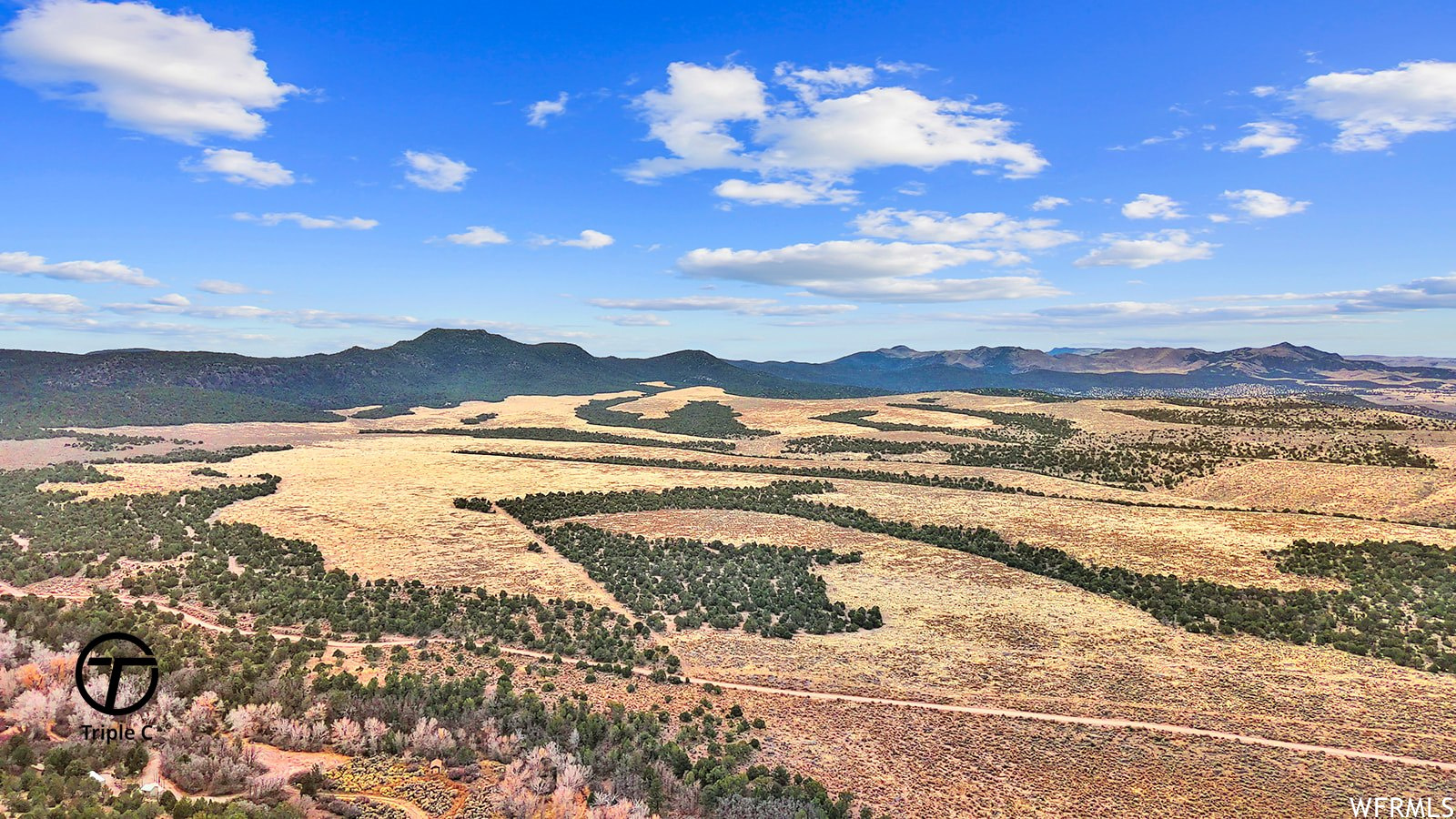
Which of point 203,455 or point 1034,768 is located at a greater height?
point 203,455

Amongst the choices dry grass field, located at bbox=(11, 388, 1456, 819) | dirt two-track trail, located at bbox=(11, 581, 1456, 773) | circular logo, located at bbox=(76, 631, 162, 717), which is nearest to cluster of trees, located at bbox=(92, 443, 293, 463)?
dry grass field, located at bbox=(11, 388, 1456, 819)

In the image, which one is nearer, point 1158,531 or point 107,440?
point 1158,531

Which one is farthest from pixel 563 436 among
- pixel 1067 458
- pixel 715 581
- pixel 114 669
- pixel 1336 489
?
pixel 1336 489

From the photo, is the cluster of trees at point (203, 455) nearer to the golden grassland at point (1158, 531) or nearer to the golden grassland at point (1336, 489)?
the golden grassland at point (1158, 531)

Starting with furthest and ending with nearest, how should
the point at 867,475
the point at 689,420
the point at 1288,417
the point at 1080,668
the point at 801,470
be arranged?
the point at 689,420 → the point at 1288,417 → the point at 801,470 → the point at 867,475 → the point at 1080,668

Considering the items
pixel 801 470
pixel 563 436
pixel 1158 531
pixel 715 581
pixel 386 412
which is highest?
pixel 386 412

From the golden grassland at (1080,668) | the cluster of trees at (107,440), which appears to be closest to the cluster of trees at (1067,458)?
the golden grassland at (1080,668)

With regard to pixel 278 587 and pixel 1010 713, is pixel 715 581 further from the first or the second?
pixel 278 587

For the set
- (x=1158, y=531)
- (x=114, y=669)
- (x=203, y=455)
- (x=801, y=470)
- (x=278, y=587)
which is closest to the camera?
(x=114, y=669)

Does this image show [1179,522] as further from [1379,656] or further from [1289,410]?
[1289,410]
